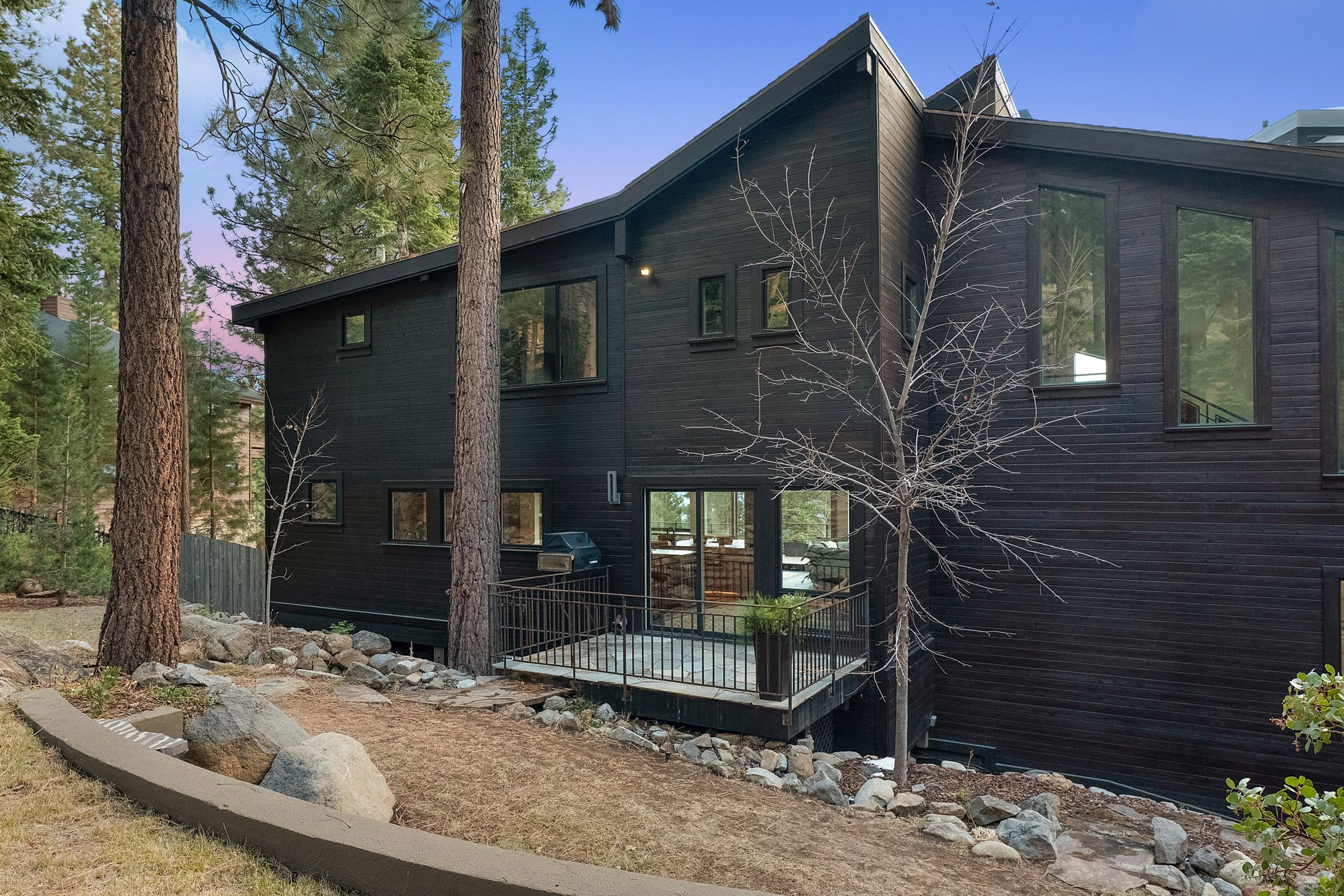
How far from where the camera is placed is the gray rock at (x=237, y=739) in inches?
180

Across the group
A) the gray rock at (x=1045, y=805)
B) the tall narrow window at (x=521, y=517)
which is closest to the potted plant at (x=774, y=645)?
the gray rock at (x=1045, y=805)

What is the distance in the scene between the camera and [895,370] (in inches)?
350

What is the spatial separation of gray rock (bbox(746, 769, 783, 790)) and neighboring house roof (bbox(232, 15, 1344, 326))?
21.8ft

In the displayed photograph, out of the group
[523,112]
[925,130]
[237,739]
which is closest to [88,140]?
[523,112]

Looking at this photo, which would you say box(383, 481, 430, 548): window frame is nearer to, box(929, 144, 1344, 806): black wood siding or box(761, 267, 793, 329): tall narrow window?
box(761, 267, 793, 329): tall narrow window

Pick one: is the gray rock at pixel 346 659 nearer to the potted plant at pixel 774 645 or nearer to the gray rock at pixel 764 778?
the potted plant at pixel 774 645

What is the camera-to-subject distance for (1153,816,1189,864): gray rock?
541cm

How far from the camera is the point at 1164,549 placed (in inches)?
323

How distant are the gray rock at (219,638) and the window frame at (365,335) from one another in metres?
4.96

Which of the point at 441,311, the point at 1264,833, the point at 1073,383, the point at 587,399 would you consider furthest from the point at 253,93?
the point at 1264,833

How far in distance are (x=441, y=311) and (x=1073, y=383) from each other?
878cm

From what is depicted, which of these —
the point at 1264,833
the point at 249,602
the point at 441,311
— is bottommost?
the point at 249,602

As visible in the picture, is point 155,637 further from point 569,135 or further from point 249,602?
point 569,135

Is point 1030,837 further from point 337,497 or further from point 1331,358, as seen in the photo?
point 337,497
